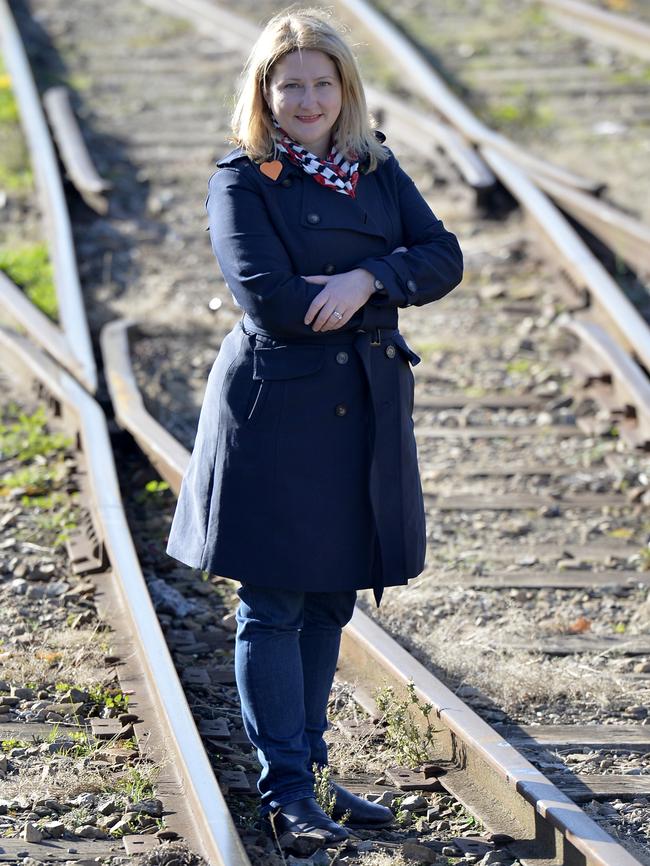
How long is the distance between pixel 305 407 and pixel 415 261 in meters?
0.46

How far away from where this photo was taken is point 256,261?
345 centimetres

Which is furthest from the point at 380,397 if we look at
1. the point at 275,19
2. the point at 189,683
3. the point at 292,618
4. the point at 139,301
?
the point at 139,301

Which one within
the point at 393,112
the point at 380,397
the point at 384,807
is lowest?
the point at 384,807

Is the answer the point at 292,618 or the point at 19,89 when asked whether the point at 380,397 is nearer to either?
the point at 292,618

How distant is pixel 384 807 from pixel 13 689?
126 centimetres

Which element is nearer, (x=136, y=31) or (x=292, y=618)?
(x=292, y=618)

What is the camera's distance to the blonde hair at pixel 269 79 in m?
3.49

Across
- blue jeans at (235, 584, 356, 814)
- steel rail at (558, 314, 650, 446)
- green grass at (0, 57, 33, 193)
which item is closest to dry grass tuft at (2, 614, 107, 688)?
blue jeans at (235, 584, 356, 814)

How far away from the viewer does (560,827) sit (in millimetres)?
3420

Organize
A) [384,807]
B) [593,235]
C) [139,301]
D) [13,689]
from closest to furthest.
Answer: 1. [384,807]
2. [13,689]
3. [139,301]
4. [593,235]

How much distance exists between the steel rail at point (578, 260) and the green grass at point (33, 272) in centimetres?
298

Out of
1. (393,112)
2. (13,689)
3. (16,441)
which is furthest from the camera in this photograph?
(393,112)

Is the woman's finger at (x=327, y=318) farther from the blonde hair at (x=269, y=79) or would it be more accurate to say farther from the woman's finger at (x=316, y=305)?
the blonde hair at (x=269, y=79)

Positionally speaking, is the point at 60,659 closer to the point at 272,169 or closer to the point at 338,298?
the point at 338,298
